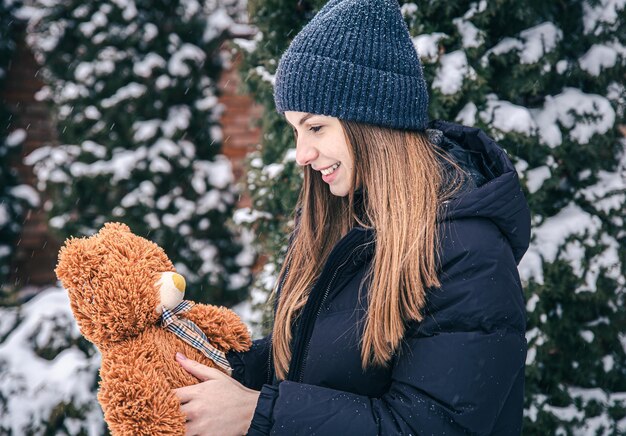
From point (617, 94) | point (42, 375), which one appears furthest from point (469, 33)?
point (42, 375)

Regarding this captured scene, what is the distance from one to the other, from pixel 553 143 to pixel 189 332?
2105 mm

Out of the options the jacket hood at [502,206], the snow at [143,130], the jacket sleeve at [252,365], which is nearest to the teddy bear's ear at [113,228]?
the jacket sleeve at [252,365]

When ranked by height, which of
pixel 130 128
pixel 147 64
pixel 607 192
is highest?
pixel 607 192

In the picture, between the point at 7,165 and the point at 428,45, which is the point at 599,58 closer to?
the point at 428,45

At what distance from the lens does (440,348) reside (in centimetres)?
141

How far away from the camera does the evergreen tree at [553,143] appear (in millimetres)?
2709

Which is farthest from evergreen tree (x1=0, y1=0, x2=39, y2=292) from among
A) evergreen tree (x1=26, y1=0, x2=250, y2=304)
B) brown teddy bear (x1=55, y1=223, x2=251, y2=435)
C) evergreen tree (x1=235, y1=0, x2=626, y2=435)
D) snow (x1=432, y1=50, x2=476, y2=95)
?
snow (x1=432, y1=50, x2=476, y2=95)

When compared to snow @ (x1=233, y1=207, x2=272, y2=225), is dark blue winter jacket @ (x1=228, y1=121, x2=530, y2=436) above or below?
above

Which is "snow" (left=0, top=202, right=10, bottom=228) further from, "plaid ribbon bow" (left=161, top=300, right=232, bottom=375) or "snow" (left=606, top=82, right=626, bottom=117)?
"snow" (left=606, top=82, right=626, bottom=117)

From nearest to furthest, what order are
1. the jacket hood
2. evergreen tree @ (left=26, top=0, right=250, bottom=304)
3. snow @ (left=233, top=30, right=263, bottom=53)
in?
1. the jacket hood
2. snow @ (left=233, top=30, right=263, bottom=53)
3. evergreen tree @ (left=26, top=0, right=250, bottom=304)

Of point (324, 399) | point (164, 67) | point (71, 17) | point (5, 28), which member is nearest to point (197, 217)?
point (164, 67)

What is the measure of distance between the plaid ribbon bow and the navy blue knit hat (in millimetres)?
746

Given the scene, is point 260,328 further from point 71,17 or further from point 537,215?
point 71,17

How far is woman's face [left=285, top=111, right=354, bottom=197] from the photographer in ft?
5.70
